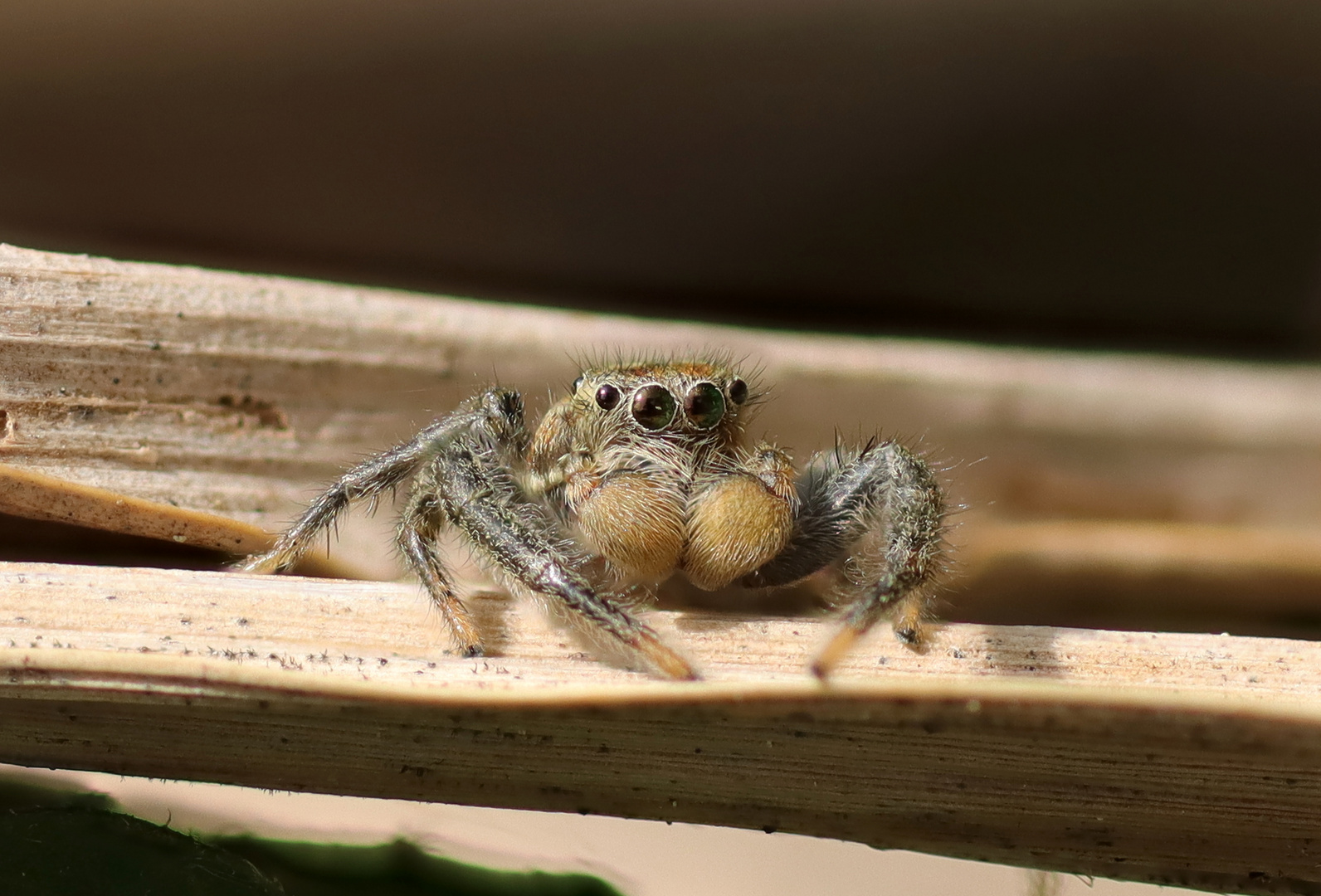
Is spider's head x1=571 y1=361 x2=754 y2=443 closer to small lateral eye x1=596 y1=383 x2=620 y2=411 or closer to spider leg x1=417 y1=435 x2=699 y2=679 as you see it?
small lateral eye x1=596 y1=383 x2=620 y2=411

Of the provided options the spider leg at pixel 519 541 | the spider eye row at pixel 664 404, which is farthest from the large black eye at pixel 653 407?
the spider leg at pixel 519 541

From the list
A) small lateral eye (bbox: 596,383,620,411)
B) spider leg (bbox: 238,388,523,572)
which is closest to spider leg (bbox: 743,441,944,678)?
small lateral eye (bbox: 596,383,620,411)

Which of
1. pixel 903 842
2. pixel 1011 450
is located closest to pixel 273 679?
pixel 903 842

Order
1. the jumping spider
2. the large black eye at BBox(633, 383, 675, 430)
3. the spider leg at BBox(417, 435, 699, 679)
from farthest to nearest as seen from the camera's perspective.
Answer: the large black eye at BBox(633, 383, 675, 430) → the jumping spider → the spider leg at BBox(417, 435, 699, 679)

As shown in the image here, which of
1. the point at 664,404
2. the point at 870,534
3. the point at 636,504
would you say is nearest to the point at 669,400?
the point at 664,404

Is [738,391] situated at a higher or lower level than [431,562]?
higher

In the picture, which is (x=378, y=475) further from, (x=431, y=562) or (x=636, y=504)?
(x=636, y=504)

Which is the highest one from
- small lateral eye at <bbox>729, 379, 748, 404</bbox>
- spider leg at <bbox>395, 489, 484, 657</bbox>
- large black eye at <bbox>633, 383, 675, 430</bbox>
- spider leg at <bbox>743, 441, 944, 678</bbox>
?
small lateral eye at <bbox>729, 379, 748, 404</bbox>
